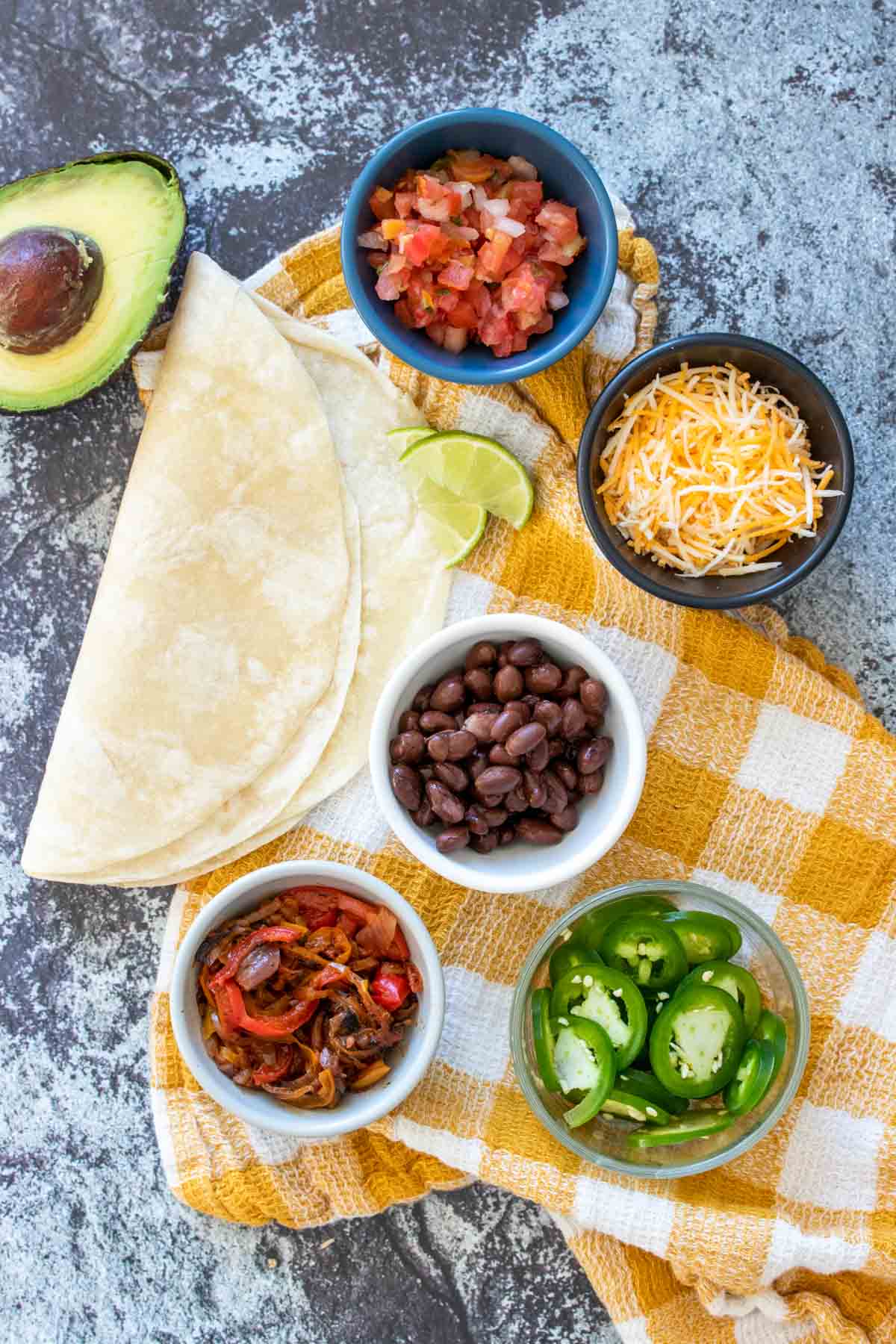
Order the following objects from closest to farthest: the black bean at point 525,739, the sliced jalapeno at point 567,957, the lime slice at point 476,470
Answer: the black bean at point 525,739
the sliced jalapeno at point 567,957
the lime slice at point 476,470

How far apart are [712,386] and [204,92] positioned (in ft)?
4.63

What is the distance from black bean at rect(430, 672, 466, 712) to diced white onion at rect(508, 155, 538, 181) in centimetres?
108

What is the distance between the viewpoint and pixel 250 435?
2.66 m

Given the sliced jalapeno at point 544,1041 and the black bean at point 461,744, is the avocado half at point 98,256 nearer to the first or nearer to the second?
the black bean at point 461,744

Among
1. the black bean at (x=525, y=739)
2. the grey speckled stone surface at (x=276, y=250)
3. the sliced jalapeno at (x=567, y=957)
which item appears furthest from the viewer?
the grey speckled stone surface at (x=276, y=250)

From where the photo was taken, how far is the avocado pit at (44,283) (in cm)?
246

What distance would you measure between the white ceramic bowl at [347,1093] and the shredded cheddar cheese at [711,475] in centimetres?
92

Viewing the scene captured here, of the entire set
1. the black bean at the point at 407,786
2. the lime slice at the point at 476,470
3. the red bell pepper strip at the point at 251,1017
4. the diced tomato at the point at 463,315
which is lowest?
the red bell pepper strip at the point at 251,1017

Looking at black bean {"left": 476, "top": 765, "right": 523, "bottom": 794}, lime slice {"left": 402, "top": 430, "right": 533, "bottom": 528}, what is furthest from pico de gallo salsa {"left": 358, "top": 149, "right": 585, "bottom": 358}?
black bean {"left": 476, "top": 765, "right": 523, "bottom": 794}

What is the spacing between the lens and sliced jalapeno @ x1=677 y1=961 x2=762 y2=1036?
2463 mm

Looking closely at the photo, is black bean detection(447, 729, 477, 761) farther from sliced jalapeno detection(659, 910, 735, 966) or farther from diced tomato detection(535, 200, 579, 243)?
diced tomato detection(535, 200, 579, 243)

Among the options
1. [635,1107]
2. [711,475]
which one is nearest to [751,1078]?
[635,1107]

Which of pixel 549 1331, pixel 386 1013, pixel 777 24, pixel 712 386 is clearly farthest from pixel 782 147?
pixel 549 1331

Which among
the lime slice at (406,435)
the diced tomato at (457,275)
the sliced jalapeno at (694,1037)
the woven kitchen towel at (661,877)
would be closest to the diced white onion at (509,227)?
the diced tomato at (457,275)
